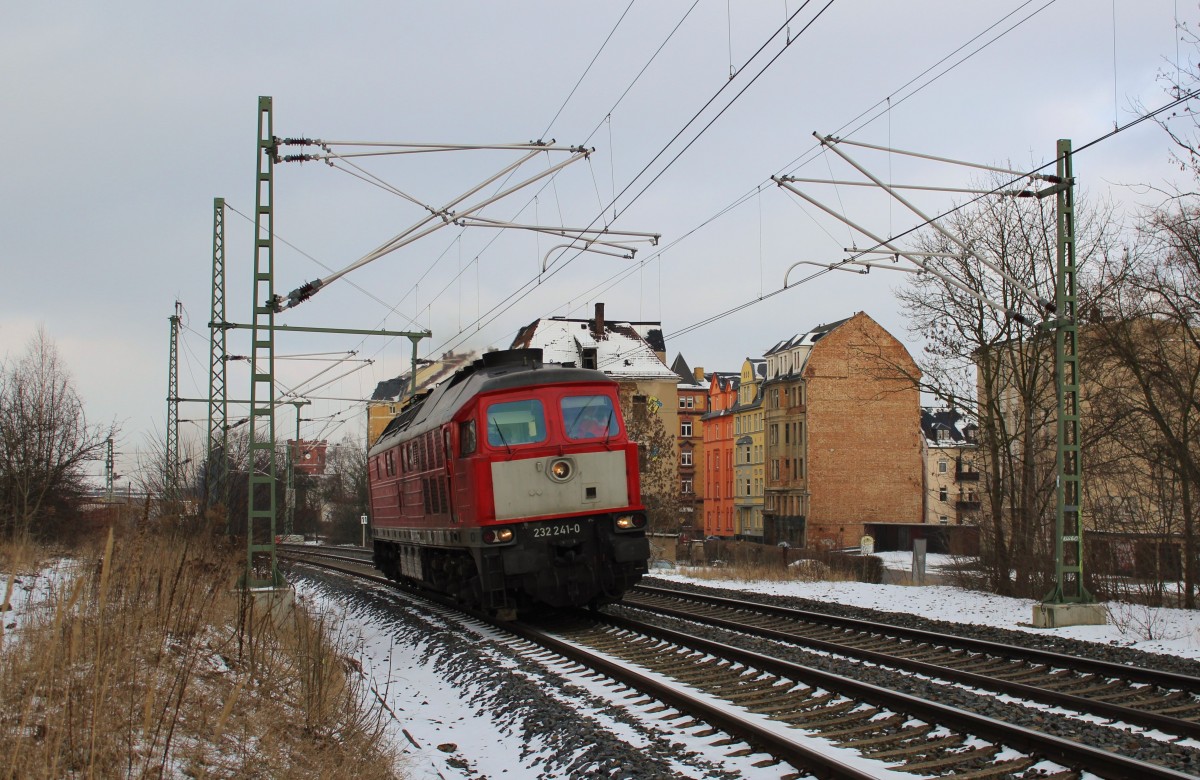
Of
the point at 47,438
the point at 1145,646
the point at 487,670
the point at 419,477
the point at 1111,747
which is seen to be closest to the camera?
the point at 1111,747

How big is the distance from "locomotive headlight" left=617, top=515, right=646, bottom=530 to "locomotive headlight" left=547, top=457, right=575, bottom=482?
91cm

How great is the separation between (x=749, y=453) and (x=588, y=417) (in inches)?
2472

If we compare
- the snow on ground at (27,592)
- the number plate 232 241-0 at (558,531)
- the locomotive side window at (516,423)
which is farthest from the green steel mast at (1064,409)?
the snow on ground at (27,592)

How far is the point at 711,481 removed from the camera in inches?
3351

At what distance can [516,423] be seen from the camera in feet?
47.4

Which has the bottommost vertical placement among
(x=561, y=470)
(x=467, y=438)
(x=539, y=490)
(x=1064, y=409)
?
(x=539, y=490)

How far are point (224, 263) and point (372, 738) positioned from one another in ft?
70.0

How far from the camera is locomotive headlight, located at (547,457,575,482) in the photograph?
14359mm

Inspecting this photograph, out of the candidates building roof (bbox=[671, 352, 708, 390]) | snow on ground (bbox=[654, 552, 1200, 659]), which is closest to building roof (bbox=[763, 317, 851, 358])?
building roof (bbox=[671, 352, 708, 390])

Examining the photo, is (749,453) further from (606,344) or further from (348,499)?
(348,499)

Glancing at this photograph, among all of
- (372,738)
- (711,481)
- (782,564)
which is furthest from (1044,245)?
(711,481)

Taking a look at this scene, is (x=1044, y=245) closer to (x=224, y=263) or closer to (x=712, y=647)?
(x=712, y=647)

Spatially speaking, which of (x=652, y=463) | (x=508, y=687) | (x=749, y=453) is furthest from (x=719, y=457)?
(x=508, y=687)

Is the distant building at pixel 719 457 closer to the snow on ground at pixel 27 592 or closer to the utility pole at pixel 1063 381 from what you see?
the utility pole at pixel 1063 381
